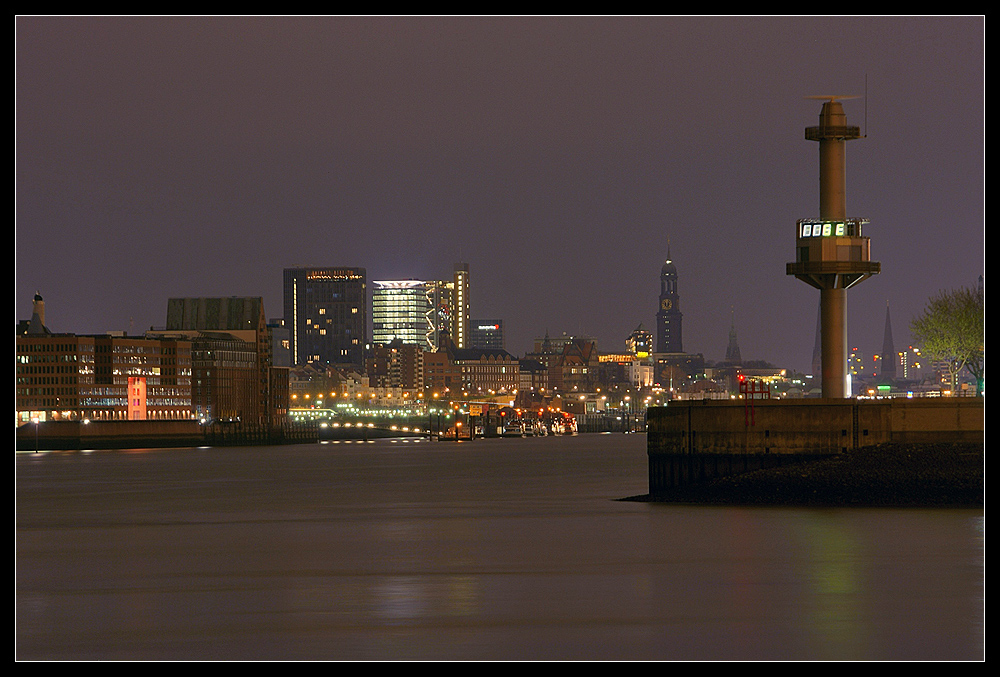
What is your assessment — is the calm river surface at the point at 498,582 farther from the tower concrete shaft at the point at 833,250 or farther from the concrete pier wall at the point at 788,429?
the tower concrete shaft at the point at 833,250

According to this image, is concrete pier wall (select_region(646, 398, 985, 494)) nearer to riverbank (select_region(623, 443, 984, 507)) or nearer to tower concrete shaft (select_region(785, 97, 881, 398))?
riverbank (select_region(623, 443, 984, 507))

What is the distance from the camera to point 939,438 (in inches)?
2195

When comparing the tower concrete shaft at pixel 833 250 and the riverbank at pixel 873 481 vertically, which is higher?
the tower concrete shaft at pixel 833 250

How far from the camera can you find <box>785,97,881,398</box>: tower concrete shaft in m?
68.7

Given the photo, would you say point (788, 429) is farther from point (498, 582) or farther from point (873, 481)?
point (498, 582)

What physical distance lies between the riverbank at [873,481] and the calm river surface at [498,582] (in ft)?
5.41

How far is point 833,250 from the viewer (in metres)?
68.5

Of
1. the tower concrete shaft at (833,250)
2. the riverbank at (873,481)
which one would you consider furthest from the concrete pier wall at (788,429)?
the tower concrete shaft at (833,250)

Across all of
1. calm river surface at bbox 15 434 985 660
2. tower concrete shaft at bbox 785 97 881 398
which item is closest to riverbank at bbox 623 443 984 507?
calm river surface at bbox 15 434 985 660

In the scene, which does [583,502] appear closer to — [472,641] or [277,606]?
[277,606]

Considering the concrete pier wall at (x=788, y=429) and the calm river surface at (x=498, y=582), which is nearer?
the calm river surface at (x=498, y=582)

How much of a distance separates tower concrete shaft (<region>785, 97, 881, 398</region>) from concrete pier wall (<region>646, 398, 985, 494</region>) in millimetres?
11244

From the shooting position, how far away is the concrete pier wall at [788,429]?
55875 millimetres

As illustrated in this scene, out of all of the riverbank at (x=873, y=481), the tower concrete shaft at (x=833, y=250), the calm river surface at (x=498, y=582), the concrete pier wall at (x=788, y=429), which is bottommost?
the calm river surface at (x=498, y=582)
